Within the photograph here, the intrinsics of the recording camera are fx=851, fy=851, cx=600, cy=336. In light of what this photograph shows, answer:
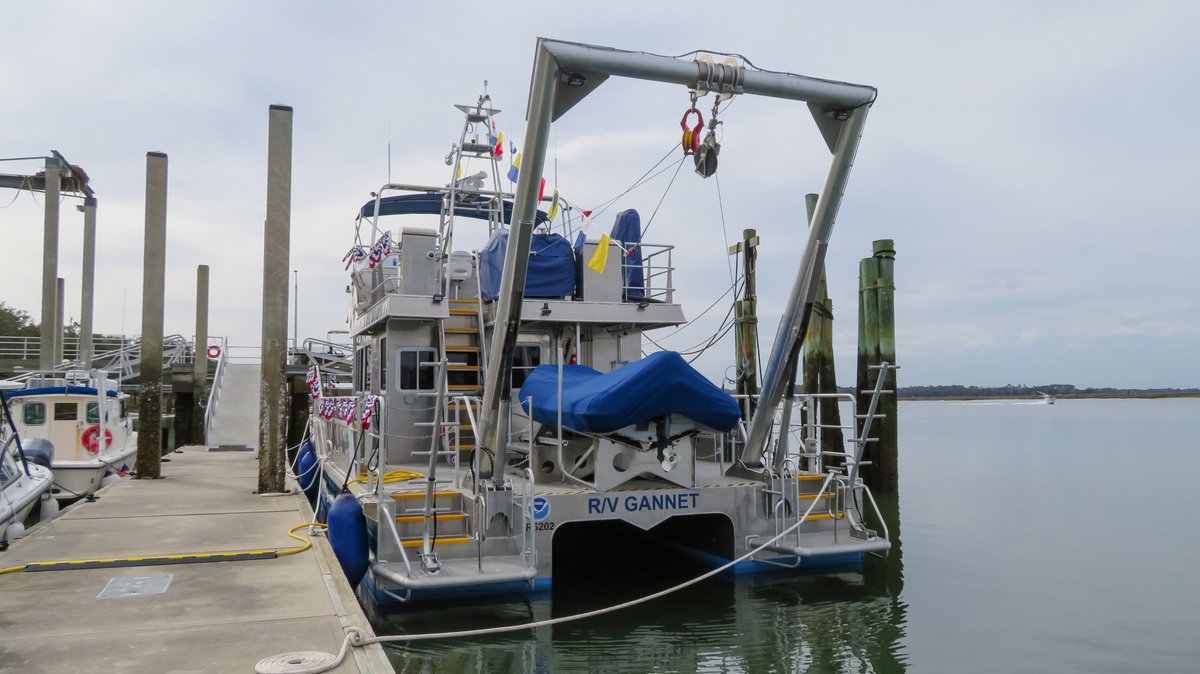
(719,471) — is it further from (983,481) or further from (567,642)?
(983,481)

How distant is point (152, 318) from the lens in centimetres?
1410

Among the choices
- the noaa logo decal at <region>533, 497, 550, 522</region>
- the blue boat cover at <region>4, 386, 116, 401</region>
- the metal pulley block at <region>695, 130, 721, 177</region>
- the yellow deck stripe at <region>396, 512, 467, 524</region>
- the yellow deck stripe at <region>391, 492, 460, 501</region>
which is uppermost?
the metal pulley block at <region>695, 130, 721, 177</region>

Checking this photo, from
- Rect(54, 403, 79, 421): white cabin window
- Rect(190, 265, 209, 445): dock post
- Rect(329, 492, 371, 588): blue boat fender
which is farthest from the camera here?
Rect(190, 265, 209, 445): dock post

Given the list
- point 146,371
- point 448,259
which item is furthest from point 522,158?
point 146,371

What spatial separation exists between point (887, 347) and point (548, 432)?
835 centimetres

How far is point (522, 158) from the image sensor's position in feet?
24.6

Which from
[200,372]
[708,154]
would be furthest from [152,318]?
[200,372]

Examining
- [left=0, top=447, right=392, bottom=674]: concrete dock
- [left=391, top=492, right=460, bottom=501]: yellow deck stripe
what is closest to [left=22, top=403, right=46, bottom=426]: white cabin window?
[left=0, top=447, right=392, bottom=674]: concrete dock

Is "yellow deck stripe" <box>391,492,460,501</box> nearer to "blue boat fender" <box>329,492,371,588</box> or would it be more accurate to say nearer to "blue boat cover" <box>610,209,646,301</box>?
"blue boat fender" <box>329,492,371,588</box>

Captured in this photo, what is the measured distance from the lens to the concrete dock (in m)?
4.97

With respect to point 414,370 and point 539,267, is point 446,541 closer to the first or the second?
point 414,370

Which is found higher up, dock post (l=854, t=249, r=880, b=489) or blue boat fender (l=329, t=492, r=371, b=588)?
dock post (l=854, t=249, r=880, b=489)

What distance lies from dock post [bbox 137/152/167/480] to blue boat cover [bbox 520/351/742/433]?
8.57m

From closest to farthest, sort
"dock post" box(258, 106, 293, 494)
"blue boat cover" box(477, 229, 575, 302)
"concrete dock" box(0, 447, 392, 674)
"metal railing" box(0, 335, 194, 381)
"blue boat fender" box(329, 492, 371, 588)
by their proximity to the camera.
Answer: "concrete dock" box(0, 447, 392, 674) → "blue boat fender" box(329, 492, 371, 588) → "blue boat cover" box(477, 229, 575, 302) → "dock post" box(258, 106, 293, 494) → "metal railing" box(0, 335, 194, 381)
